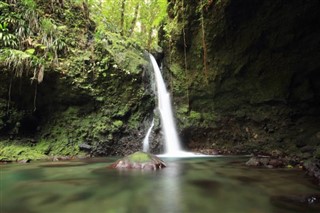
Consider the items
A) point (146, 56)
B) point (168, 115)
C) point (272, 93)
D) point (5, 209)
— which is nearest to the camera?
point (5, 209)

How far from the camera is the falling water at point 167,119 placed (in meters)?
9.78

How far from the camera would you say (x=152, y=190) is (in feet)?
13.4

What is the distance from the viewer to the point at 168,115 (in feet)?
34.2

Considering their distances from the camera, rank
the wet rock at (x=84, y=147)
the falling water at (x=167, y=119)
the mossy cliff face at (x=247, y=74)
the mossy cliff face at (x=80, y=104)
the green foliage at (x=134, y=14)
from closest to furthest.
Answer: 1. the mossy cliff face at (x=80, y=104)
2. the mossy cliff face at (x=247, y=74)
3. the wet rock at (x=84, y=147)
4. the falling water at (x=167, y=119)
5. the green foliage at (x=134, y=14)

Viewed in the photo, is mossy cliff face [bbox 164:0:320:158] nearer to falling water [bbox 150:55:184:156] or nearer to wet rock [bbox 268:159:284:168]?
falling water [bbox 150:55:184:156]

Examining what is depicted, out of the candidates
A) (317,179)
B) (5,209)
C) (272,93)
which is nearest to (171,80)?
(272,93)

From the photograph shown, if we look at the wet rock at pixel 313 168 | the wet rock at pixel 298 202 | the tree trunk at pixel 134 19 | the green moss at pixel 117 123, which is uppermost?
the tree trunk at pixel 134 19

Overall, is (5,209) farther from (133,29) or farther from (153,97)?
(133,29)

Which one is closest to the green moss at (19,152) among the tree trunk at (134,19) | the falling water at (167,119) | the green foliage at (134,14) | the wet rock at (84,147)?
the wet rock at (84,147)

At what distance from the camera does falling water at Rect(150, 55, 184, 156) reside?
978 centimetres

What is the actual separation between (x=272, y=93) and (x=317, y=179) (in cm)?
502

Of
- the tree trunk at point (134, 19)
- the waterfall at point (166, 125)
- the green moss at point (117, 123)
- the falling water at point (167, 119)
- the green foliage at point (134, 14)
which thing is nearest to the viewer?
the green moss at point (117, 123)

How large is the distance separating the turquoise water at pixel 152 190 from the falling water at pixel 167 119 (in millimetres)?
3869

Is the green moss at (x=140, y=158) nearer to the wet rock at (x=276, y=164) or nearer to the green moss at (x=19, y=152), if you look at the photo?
the wet rock at (x=276, y=164)
